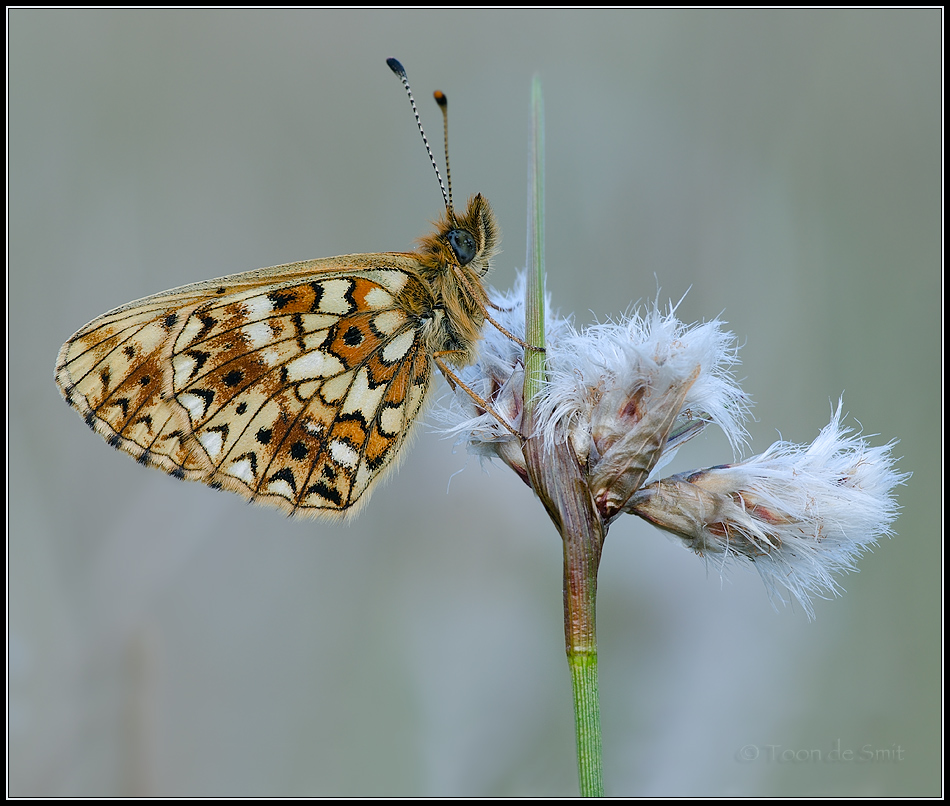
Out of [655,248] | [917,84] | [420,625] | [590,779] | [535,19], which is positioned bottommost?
[420,625]

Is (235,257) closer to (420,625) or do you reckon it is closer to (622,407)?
(420,625)

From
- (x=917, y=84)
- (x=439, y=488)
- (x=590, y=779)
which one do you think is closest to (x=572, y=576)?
(x=590, y=779)

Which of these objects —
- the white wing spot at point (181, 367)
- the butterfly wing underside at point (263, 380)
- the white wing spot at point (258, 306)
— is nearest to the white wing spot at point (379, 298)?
the butterfly wing underside at point (263, 380)

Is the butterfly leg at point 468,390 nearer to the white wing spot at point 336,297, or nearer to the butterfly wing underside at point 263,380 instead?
the butterfly wing underside at point 263,380

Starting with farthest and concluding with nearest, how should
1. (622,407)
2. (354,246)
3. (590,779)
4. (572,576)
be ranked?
(354,246)
(622,407)
(572,576)
(590,779)

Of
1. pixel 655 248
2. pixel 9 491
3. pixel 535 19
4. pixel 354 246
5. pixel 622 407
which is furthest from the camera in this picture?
pixel 535 19

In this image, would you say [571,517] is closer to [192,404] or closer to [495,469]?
[192,404]
